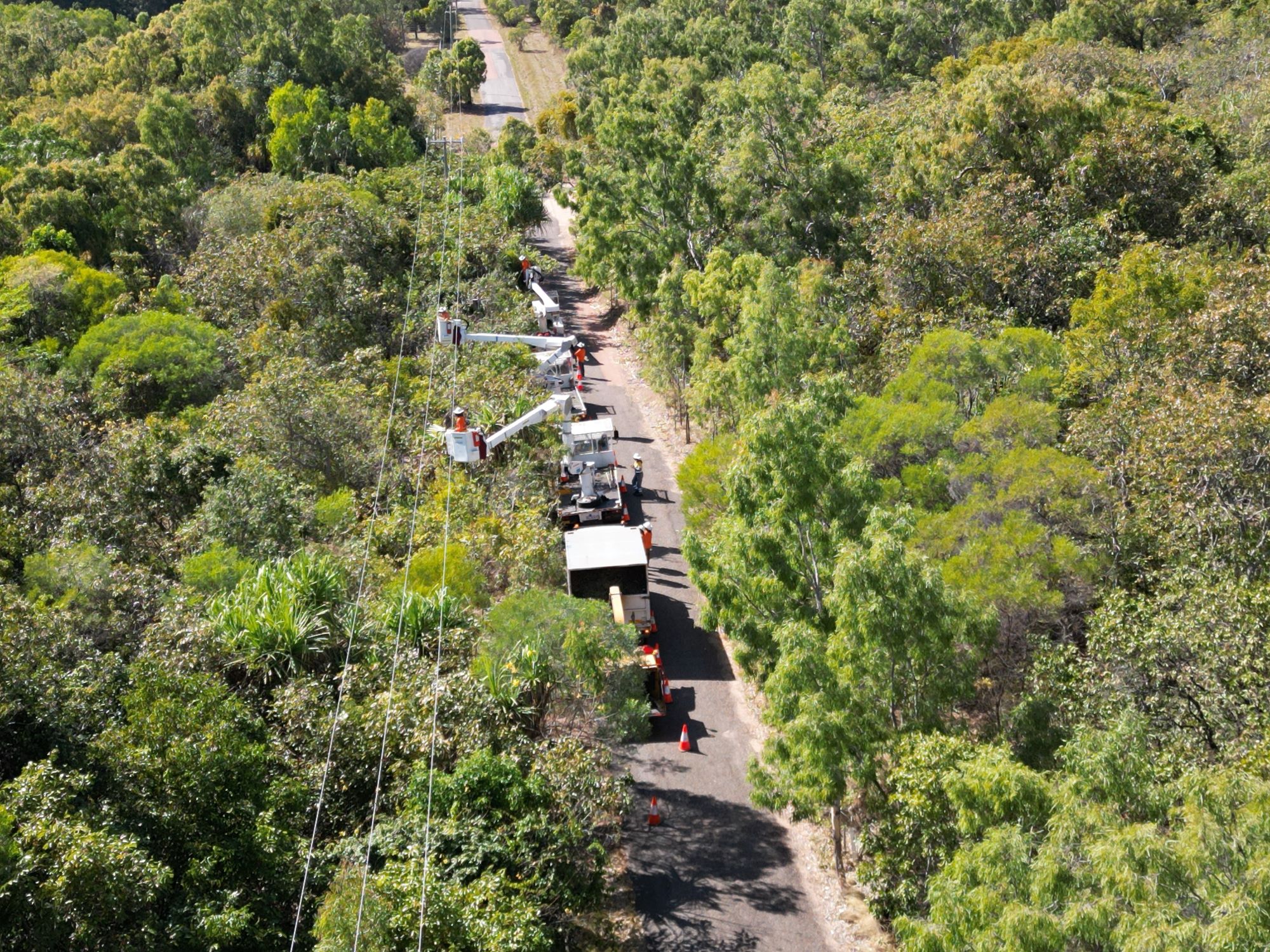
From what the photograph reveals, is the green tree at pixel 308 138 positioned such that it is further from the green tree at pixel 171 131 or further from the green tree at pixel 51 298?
the green tree at pixel 51 298

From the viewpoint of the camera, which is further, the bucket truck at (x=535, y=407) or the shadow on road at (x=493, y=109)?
the shadow on road at (x=493, y=109)

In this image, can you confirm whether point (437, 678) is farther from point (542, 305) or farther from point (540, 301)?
point (540, 301)

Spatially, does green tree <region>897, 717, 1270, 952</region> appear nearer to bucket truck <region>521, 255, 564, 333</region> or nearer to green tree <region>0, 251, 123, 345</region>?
bucket truck <region>521, 255, 564, 333</region>

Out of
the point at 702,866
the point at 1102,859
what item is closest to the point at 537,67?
the point at 702,866

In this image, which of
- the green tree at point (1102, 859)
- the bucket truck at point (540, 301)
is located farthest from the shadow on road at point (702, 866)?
the bucket truck at point (540, 301)

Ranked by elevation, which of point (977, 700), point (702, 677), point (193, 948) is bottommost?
point (702, 677)

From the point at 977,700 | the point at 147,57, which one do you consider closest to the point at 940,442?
the point at 977,700

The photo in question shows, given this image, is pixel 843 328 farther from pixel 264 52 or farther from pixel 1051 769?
pixel 264 52
